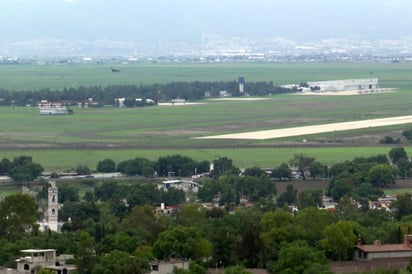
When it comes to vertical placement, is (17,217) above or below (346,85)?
above

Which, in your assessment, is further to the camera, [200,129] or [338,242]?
[200,129]

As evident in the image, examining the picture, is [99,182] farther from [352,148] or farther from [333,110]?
[333,110]

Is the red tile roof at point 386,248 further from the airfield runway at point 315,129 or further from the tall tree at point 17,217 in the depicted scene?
the airfield runway at point 315,129

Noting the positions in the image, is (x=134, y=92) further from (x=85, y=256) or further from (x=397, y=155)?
(x=85, y=256)

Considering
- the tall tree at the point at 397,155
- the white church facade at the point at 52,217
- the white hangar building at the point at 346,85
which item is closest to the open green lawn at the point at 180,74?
the white hangar building at the point at 346,85

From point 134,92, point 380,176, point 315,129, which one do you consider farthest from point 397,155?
point 134,92

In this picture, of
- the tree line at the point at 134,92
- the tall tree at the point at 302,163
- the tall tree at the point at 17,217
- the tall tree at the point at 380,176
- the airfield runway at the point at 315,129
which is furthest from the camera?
the tree line at the point at 134,92

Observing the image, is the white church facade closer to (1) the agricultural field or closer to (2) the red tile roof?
(2) the red tile roof
